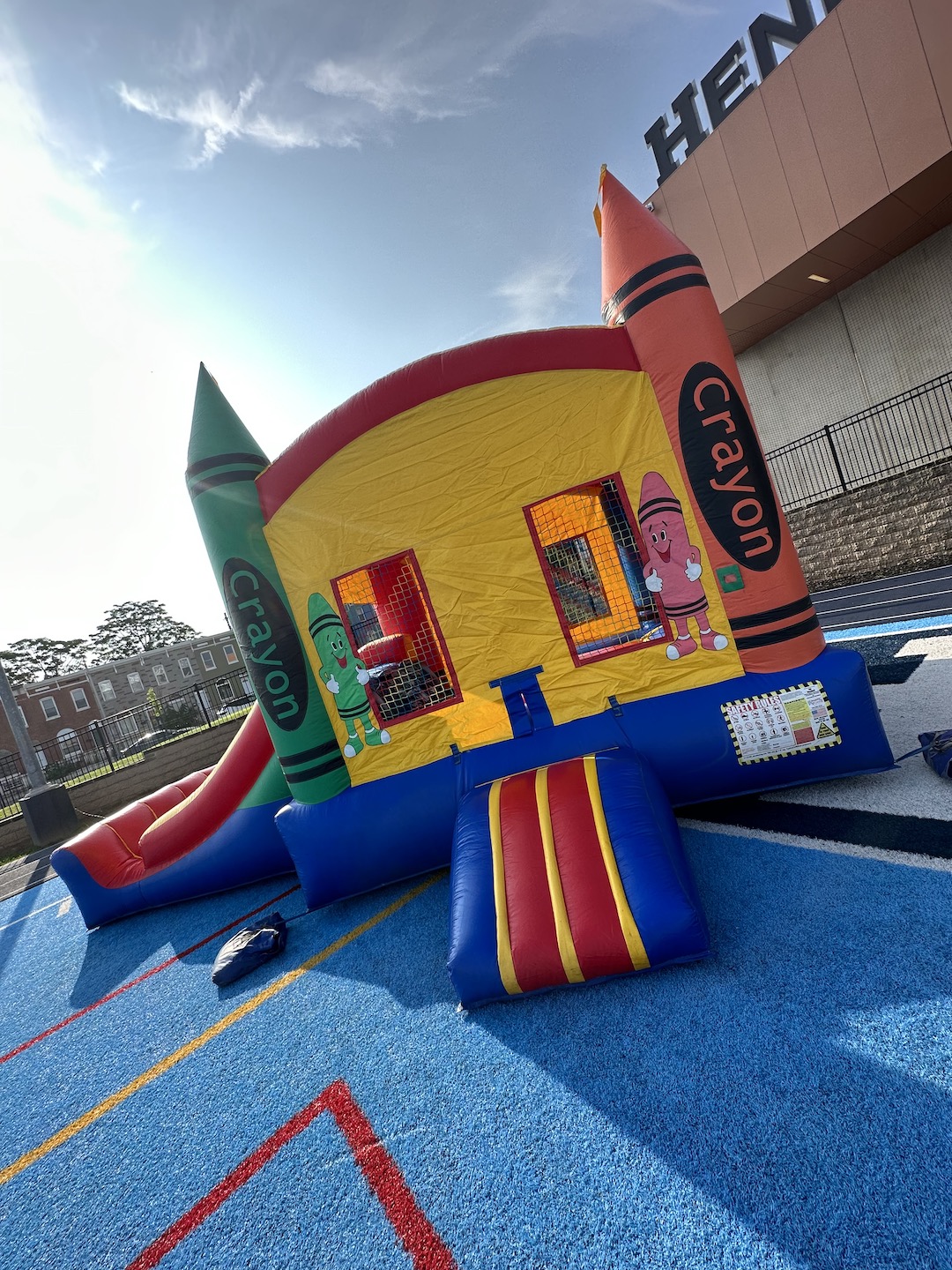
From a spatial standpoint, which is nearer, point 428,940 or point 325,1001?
point 325,1001

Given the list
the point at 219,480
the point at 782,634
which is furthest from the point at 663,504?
the point at 219,480

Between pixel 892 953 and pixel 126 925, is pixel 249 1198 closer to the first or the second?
pixel 892 953

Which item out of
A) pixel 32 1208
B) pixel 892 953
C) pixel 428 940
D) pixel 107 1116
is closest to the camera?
pixel 892 953

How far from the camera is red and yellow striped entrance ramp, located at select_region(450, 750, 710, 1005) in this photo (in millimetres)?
2314

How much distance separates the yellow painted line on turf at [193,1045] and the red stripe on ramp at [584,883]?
1.43 meters

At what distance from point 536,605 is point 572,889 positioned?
5.63 ft

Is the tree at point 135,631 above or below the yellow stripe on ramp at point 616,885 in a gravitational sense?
above

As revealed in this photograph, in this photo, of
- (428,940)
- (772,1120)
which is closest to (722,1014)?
(772,1120)

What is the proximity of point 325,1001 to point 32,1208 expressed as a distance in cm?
127

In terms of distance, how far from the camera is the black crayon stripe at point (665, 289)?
3.22m

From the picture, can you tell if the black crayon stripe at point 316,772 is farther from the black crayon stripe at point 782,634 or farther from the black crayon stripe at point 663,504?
the black crayon stripe at point 782,634

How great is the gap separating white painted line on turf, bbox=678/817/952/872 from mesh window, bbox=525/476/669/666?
1.15 m

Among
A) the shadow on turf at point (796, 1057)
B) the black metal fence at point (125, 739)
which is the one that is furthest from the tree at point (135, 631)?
the shadow on turf at point (796, 1057)

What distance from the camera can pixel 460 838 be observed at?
120 inches
